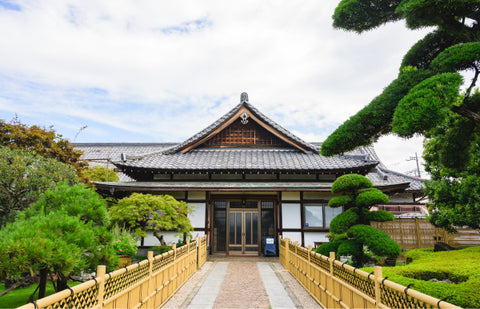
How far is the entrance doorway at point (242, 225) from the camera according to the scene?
598 inches

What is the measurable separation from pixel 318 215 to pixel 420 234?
4.50 m

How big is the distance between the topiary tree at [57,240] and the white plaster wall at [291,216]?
33.3ft

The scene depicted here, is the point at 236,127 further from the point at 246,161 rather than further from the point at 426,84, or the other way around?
the point at 426,84

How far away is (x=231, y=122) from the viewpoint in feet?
57.7

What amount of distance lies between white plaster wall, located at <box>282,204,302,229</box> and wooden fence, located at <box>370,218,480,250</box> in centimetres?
381

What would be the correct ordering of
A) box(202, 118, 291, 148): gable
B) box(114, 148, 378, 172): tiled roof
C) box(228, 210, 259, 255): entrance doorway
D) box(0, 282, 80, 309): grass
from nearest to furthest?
box(0, 282, 80, 309): grass < box(114, 148, 378, 172): tiled roof < box(228, 210, 259, 255): entrance doorway < box(202, 118, 291, 148): gable

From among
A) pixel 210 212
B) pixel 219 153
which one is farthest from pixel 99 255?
pixel 219 153

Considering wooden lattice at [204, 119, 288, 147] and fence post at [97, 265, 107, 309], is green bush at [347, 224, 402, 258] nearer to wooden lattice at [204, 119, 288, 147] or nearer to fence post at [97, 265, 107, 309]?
fence post at [97, 265, 107, 309]

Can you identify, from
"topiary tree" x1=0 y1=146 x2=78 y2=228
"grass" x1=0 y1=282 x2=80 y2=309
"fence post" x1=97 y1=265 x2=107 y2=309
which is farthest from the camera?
"topiary tree" x1=0 y1=146 x2=78 y2=228

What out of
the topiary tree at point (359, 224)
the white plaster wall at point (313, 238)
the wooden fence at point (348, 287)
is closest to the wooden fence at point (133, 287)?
the wooden fence at point (348, 287)

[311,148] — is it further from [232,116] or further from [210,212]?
[210,212]

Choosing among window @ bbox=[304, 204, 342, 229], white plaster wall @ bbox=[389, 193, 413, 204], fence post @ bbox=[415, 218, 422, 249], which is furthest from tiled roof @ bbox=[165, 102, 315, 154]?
white plaster wall @ bbox=[389, 193, 413, 204]

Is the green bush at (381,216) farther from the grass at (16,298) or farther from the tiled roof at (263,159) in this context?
the grass at (16,298)

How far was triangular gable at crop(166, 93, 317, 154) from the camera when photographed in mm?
17172
